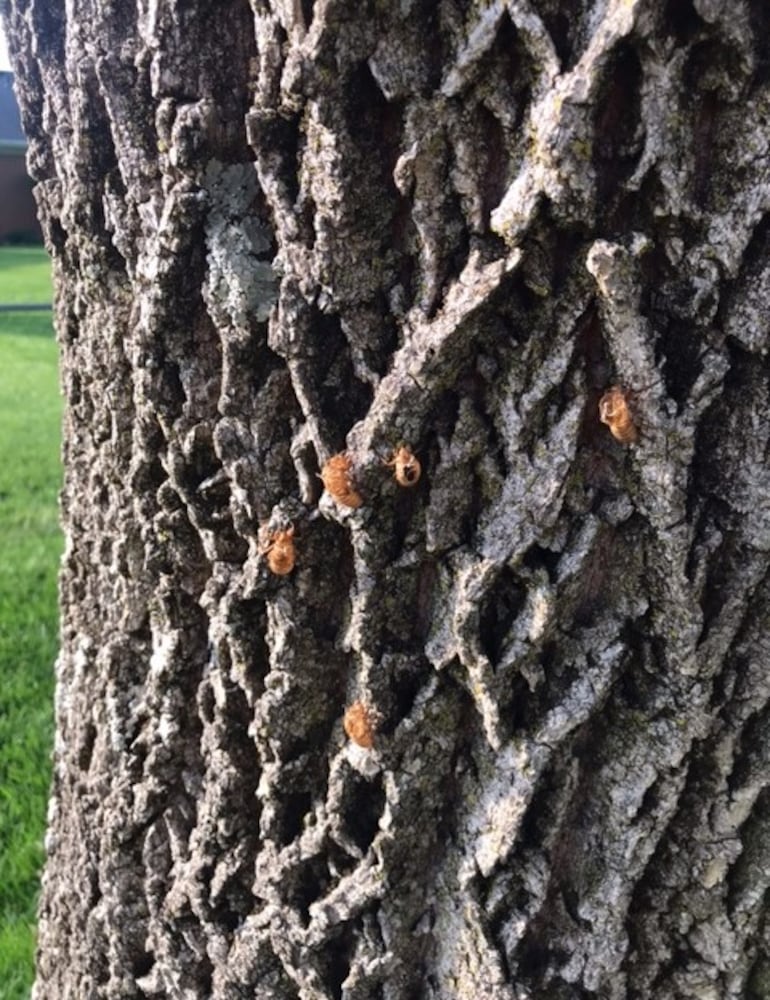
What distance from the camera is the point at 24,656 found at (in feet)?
12.9

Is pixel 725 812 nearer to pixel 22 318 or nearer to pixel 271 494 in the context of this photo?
pixel 271 494

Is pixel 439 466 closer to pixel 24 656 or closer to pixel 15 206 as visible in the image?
pixel 24 656

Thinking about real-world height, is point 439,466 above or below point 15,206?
below

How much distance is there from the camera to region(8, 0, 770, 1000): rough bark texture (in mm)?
1140

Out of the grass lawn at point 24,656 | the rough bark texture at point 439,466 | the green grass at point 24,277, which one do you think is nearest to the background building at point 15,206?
the green grass at point 24,277

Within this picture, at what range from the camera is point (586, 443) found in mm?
1245

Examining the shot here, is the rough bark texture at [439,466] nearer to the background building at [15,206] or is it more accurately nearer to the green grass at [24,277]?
the green grass at [24,277]

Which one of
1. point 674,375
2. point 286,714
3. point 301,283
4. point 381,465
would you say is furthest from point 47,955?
point 674,375

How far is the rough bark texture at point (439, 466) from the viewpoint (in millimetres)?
1140

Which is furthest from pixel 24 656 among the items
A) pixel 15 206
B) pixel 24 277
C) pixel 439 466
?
pixel 15 206

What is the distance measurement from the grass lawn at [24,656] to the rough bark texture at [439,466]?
1392mm

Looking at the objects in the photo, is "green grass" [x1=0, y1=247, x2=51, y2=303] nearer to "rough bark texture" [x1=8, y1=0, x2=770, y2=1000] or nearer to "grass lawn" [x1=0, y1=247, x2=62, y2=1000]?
"grass lawn" [x1=0, y1=247, x2=62, y2=1000]

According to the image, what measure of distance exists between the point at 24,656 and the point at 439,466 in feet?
10.3

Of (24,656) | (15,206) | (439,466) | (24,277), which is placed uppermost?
(15,206)
